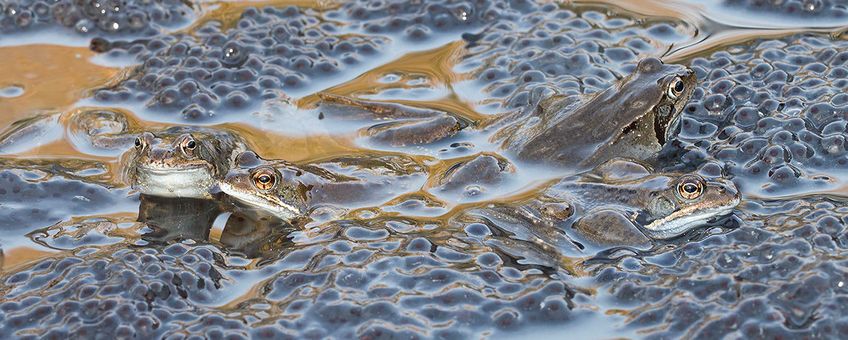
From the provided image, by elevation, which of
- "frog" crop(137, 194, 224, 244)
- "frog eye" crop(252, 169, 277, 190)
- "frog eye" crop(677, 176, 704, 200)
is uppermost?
"frog eye" crop(677, 176, 704, 200)

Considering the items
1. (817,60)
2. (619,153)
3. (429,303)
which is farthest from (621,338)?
(817,60)

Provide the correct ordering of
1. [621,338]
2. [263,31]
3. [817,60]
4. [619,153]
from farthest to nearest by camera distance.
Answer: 1. [263,31]
2. [817,60]
3. [619,153]
4. [621,338]

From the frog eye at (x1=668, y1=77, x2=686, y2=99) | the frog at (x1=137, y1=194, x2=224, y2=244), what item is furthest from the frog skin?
the frog eye at (x1=668, y1=77, x2=686, y2=99)

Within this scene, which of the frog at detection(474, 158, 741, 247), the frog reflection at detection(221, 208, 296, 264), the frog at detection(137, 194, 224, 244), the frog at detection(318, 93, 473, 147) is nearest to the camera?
the frog at detection(474, 158, 741, 247)

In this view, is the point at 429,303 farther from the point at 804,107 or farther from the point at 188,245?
the point at 804,107

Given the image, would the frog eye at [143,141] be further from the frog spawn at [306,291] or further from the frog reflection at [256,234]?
the frog spawn at [306,291]

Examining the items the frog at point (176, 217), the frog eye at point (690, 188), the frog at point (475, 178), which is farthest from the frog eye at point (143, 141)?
the frog eye at point (690, 188)

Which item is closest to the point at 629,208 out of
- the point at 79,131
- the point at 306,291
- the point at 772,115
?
the point at 772,115

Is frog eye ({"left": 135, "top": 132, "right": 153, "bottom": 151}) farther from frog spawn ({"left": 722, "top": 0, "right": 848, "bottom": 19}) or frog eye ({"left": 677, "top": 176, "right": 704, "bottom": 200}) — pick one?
frog spawn ({"left": 722, "top": 0, "right": 848, "bottom": 19})
